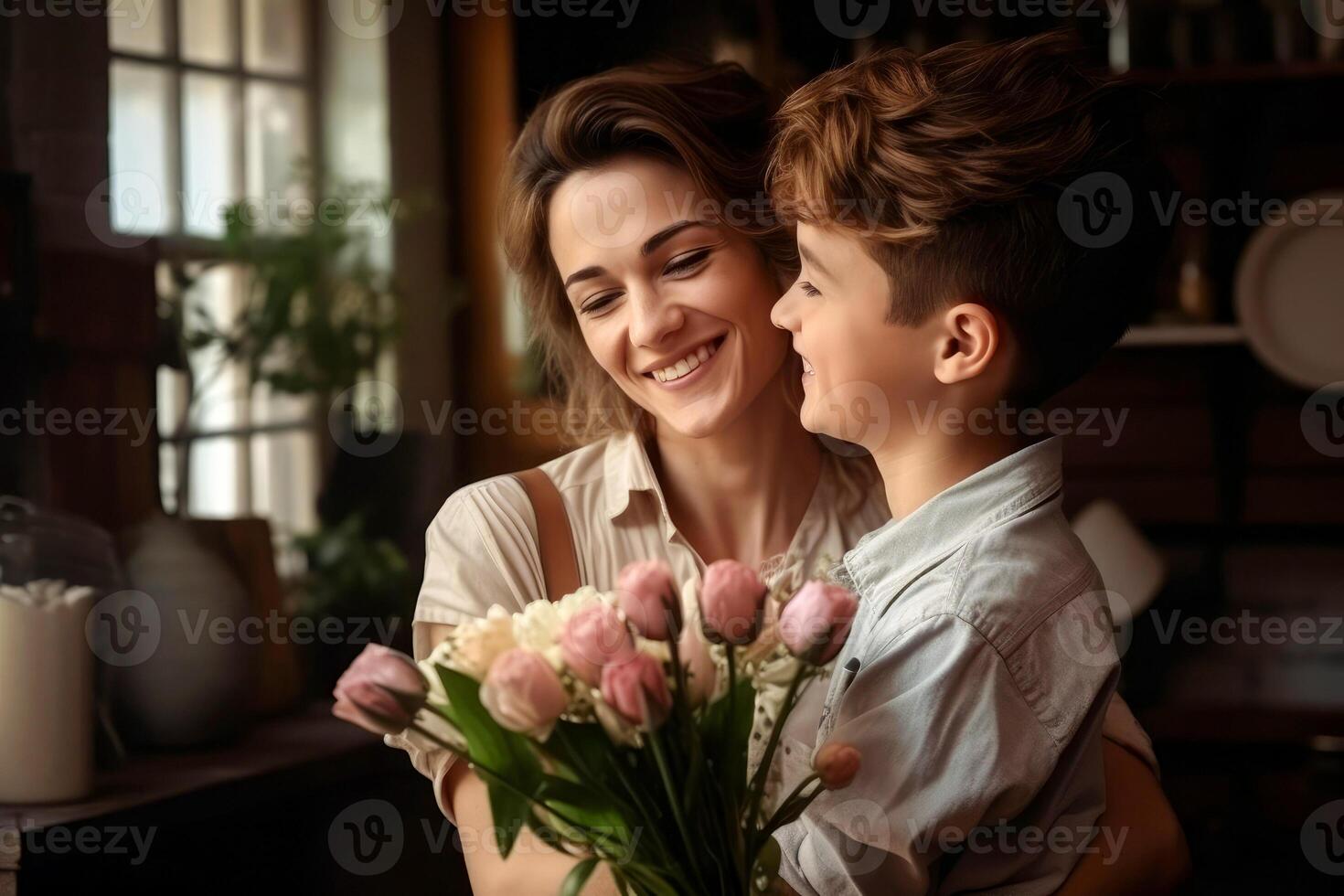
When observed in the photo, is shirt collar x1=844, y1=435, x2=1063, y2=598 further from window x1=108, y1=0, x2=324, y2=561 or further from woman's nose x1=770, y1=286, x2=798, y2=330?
window x1=108, y1=0, x2=324, y2=561

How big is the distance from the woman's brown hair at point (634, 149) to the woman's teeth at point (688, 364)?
118mm

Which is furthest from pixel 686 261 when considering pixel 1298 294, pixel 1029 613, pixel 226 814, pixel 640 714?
pixel 1298 294

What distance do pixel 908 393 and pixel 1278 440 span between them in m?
2.27

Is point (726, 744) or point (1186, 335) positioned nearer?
point (726, 744)

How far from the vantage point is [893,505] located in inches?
45.8

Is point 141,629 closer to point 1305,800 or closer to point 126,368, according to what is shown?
point 126,368

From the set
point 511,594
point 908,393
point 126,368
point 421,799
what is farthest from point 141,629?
point 908,393

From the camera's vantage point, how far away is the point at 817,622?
882 mm

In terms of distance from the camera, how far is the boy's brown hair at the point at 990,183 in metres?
1.07

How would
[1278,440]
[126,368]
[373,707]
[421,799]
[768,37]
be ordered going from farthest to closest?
[768,37]
[1278,440]
[421,799]
[126,368]
[373,707]

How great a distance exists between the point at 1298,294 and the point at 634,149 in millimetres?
1955

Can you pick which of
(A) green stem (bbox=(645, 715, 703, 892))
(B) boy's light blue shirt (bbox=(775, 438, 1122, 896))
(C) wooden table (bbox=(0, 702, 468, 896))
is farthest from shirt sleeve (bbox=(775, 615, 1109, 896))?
(C) wooden table (bbox=(0, 702, 468, 896))

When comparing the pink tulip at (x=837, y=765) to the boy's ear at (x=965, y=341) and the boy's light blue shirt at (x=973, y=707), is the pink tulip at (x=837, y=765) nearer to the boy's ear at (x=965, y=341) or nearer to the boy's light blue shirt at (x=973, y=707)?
the boy's light blue shirt at (x=973, y=707)

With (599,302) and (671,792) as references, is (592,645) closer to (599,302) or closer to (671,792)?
(671,792)
